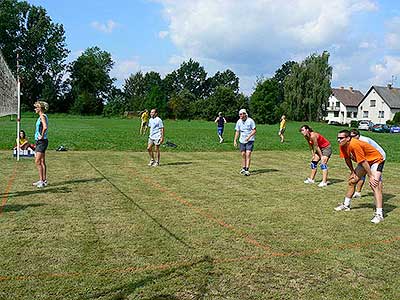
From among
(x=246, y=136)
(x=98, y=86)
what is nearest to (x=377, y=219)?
(x=246, y=136)

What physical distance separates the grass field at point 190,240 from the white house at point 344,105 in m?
93.0

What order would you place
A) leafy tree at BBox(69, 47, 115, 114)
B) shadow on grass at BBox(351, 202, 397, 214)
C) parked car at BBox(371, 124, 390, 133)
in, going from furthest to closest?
leafy tree at BBox(69, 47, 115, 114) → parked car at BBox(371, 124, 390, 133) → shadow on grass at BBox(351, 202, 397, 214)

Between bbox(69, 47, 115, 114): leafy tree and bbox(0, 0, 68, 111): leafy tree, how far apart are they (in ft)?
14.9

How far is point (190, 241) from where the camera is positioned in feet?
20.0

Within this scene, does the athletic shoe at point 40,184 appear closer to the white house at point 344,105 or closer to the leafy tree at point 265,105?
the leafy tree at point 265,105

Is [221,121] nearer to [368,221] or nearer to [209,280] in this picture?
[368,221]

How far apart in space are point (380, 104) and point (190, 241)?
90.7m

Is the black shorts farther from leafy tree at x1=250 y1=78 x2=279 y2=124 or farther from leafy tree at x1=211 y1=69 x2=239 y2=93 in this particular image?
leafy tree at x1=211 y1=69 x2=239 y2=93

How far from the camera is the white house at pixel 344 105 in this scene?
3911 inches

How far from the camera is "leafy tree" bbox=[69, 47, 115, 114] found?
281 ft

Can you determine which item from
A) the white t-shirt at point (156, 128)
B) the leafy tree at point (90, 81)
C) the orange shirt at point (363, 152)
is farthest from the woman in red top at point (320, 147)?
the leafy tree at point (90, 81)

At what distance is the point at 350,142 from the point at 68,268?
5.17 meters

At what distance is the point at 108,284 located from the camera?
4.55 m

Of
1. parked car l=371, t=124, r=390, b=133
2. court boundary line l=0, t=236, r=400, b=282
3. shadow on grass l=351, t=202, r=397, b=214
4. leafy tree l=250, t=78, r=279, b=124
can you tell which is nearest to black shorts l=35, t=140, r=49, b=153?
court boundary line l=0, t=236, r=400, b=282
